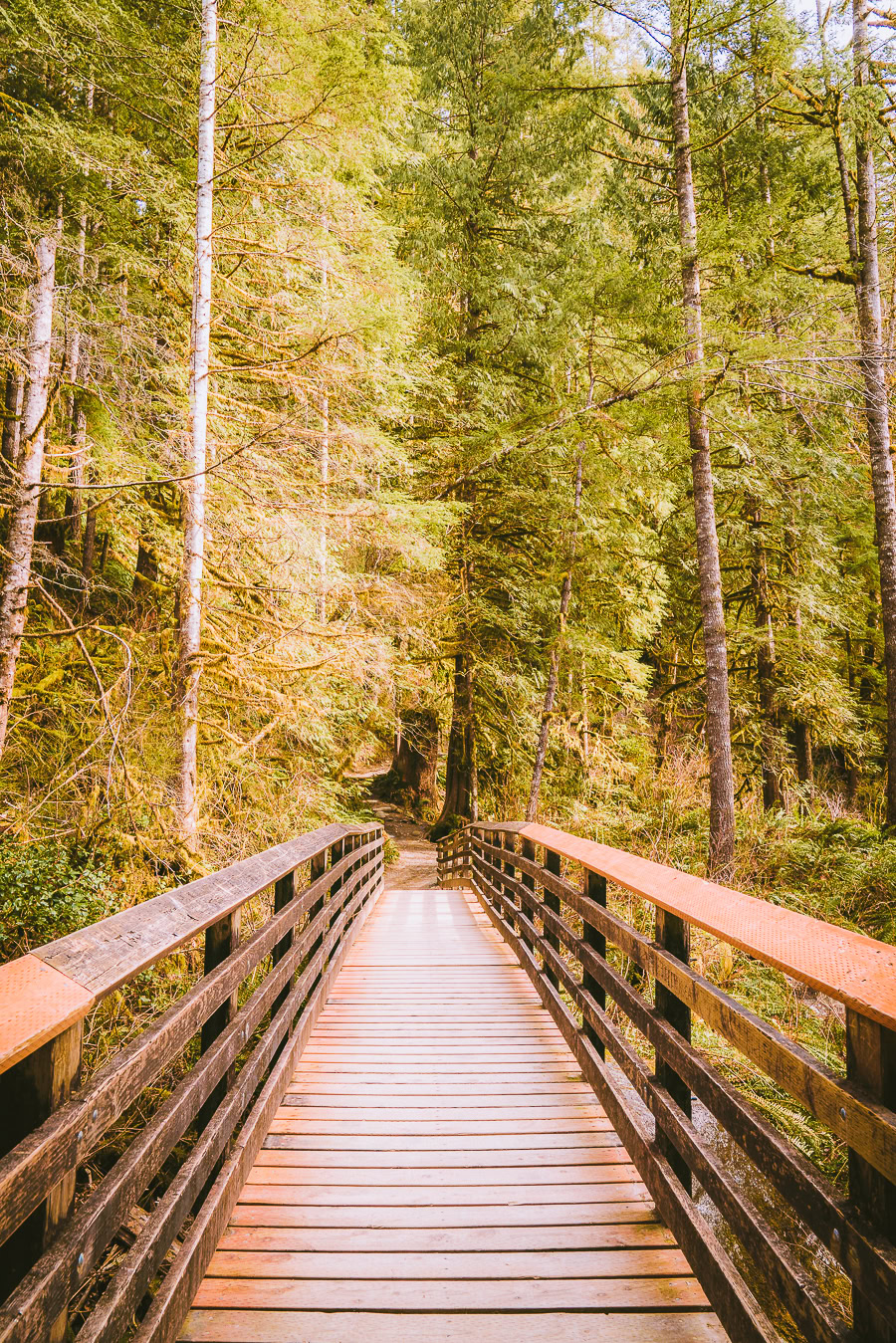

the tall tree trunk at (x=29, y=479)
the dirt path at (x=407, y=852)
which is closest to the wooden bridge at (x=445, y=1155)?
the tall tree trunk at (x=29, y=479)

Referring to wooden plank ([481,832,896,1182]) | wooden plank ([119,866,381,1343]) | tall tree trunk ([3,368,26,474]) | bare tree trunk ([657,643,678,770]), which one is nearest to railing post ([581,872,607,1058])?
wooden plank ([481,832,896,1182])

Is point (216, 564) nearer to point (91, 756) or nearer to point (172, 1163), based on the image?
point (91, 756)

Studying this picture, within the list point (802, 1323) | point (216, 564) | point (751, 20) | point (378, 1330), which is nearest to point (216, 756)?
point (216, 564)

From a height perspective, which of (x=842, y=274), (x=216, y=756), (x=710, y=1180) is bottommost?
(x=710, y=1180)

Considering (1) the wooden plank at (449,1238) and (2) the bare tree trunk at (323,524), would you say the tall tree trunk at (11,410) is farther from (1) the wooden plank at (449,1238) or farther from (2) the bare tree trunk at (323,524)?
(1) the wooden plank at (449,1238)

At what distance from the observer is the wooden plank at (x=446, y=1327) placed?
75.0 inches

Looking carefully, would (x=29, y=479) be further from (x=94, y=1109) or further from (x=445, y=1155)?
(x=445, y=1155)

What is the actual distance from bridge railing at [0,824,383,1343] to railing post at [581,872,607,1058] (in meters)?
1.63

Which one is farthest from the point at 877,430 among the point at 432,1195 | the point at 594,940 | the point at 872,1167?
the point at 432,1195

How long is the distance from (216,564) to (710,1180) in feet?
23.2

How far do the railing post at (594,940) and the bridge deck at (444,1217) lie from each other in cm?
26

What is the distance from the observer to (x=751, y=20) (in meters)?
9.43

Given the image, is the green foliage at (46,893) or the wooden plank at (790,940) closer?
the wooden plank at (790,940)

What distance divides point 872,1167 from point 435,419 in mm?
13937
